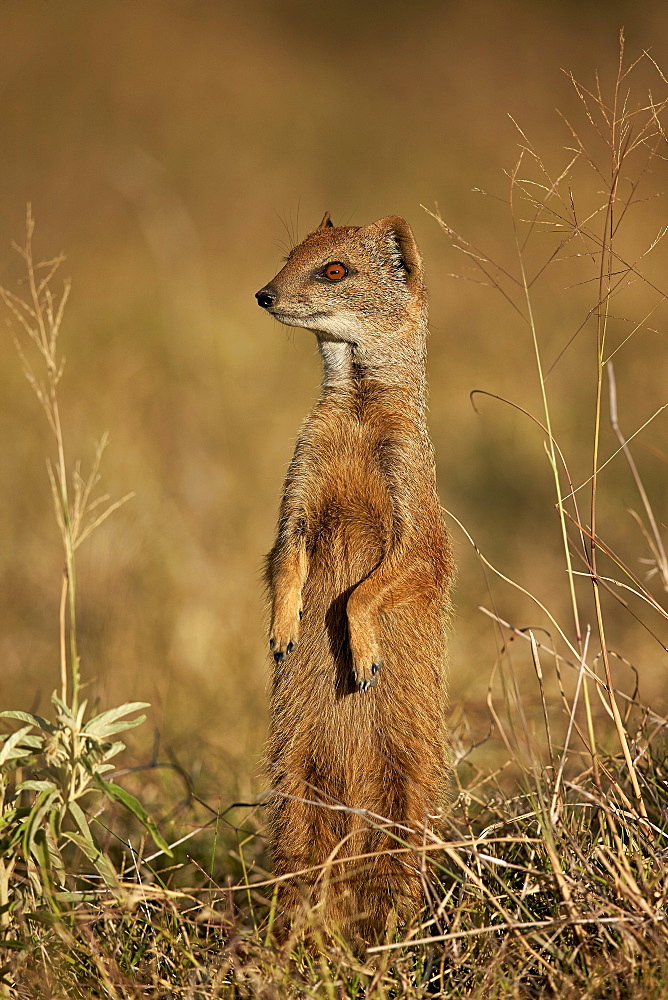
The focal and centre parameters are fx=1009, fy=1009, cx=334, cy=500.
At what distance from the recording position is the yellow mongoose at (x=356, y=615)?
2.77 metres

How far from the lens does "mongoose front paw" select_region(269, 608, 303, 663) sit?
2.87 m

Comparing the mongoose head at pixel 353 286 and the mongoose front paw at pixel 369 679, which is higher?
the mongoose head at pixel 353 286

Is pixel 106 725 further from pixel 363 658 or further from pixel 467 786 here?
pixel 467 786

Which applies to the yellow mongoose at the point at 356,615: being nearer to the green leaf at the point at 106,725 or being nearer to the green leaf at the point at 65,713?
the green leaf at the point at 106,725

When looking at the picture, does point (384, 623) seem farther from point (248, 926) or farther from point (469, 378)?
point (469, 378)

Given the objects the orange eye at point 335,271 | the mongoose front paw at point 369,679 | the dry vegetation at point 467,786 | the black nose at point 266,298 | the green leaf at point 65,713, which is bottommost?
the dry vegetation at point 467,786

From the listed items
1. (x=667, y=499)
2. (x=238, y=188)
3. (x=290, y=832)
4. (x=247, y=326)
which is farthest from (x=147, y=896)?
(x=238, y=188)

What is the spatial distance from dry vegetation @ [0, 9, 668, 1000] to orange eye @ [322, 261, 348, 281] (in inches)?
16.3

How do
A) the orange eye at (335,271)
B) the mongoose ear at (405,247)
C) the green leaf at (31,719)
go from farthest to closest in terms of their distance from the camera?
the mongoose ear at (405,247)
the orange eye at (335,271)
the green leaf at (31,719)

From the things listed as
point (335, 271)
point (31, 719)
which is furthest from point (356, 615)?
point (335, 271)

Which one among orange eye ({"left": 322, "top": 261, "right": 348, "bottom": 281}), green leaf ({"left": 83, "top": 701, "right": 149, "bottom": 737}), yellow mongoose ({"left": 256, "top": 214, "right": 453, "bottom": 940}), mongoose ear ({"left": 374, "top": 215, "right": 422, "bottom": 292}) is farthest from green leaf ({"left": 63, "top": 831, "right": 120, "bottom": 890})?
mongoose ear ({"left": 374, "top": 215, "right": 422, "bottom": 292})

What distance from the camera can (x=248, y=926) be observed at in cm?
305

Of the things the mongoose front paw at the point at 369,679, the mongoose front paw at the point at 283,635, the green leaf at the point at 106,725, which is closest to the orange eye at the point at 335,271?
the mongoose front paw at the point at 283,635

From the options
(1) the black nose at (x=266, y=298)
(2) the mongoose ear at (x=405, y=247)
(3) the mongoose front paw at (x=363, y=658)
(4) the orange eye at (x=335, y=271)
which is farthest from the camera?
(2) the mongoose ear at (x=405, y=247)
